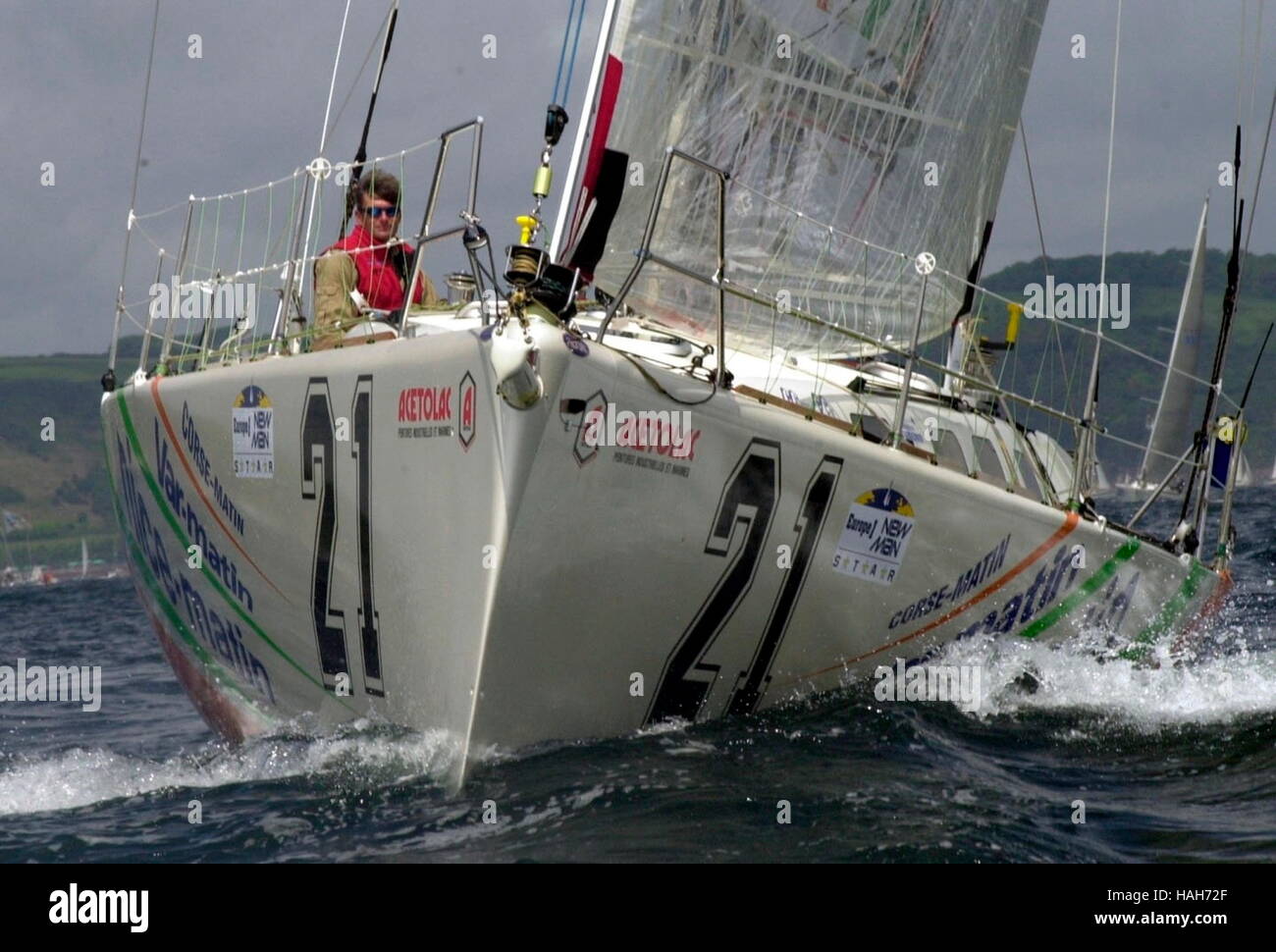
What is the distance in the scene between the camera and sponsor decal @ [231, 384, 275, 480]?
577 centimetres

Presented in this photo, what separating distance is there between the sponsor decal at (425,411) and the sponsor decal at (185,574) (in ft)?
4.97

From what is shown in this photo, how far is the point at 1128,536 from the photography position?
6.63m

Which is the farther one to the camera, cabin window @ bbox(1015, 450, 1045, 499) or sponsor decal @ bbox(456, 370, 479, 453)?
cabin window @ bbox(1015, 450, 1045, 499)

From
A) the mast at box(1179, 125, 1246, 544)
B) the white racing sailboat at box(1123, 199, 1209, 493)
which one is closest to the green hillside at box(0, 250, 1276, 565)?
the white racing sailboat at box(1123, 199, 1209, 493)

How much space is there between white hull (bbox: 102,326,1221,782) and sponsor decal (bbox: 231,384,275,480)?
2 centimetres

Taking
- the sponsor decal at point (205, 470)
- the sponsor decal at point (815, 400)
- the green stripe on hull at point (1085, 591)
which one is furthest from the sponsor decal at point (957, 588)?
the sponsor decal at point (205, 470)

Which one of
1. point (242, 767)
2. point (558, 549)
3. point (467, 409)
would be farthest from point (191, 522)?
point (558, 549)

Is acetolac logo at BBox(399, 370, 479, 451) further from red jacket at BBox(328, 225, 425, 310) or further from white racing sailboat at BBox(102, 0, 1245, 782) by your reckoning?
red jacket at BBox(328, 225, 425, 310)

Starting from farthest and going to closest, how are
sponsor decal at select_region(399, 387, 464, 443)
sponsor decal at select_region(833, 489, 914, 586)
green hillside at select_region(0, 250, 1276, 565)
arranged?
green hillside at select_region(0, 250, 1276, 565), sponsor decal at select_region(833, 489, 914, 586), sponsor decal at select_region(399, 387, 464, 443)

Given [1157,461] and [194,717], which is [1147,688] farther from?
[1157,461]

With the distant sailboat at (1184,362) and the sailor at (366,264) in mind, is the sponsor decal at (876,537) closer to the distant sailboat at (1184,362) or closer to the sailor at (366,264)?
the sailor at (366,264)

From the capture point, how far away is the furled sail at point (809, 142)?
6.46m

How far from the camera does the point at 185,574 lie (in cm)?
692
